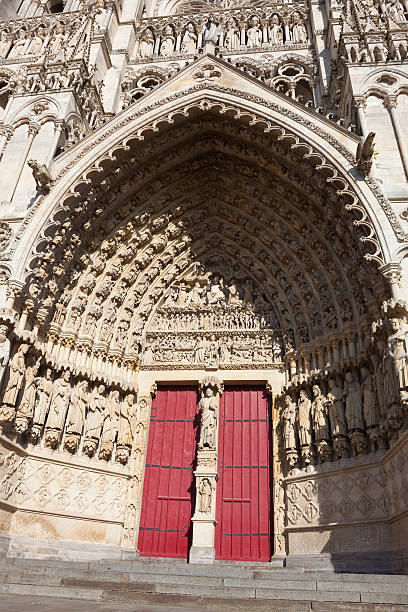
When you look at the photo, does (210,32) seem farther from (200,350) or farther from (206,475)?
(206,475)

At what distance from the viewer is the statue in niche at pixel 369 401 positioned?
20.5ft

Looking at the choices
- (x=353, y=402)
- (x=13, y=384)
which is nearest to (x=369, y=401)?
(x=353, y=402)

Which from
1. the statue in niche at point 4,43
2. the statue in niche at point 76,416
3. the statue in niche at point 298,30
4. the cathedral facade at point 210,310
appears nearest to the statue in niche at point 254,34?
the statue in niche at point 298,30

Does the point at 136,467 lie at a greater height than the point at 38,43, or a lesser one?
lesser

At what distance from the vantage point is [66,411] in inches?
285

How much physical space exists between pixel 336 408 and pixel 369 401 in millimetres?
596

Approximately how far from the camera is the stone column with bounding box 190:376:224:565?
695 centimetres

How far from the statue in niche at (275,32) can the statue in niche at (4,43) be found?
22.0ft

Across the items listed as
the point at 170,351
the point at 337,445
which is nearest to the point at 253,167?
the point at 170,351

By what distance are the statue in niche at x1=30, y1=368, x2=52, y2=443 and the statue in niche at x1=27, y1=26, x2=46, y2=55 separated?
26.7ft

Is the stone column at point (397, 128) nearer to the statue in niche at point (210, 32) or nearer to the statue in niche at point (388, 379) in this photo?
the statue in niche at point (388, 379)

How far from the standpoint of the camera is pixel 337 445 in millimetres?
6547

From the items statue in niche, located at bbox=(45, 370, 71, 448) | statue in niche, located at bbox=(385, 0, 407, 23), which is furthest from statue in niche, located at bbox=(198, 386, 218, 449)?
statue in niche, located at bbox=(385, 0, 407, 23)

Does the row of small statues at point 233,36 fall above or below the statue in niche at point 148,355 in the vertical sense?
above
